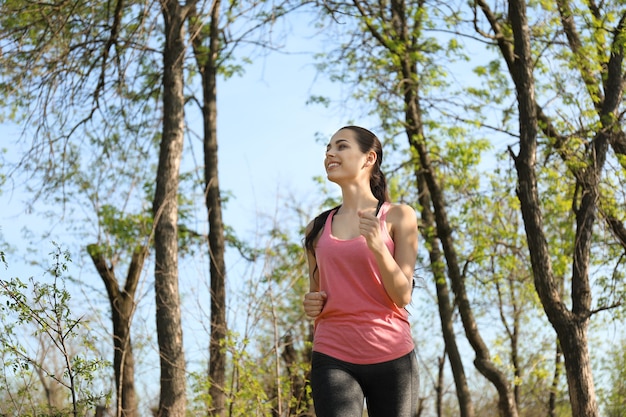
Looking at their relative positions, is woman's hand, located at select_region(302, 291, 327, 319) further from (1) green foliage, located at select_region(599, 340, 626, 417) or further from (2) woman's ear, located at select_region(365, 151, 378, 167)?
(1) green foliage, located at select_region(599, 340, 626, 417)

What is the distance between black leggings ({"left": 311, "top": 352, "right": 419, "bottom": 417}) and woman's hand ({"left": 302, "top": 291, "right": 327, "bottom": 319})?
181 mm

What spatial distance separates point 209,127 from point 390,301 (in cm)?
1032

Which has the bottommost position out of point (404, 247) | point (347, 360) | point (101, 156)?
point (347, 360)

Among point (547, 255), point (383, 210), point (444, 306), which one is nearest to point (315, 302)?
point (383, 210)

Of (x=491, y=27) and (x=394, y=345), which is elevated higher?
(x=491, y=27)

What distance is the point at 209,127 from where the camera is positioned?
13.1m

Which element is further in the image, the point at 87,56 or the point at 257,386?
the point at 87,56

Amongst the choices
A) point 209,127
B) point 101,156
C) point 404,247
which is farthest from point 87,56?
point 404,247

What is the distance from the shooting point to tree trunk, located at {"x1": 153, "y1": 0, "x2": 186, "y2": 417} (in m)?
8.70

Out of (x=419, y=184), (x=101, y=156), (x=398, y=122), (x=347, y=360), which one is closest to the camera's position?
(x=347, y=360)

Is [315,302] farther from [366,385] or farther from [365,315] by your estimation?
[366,385]

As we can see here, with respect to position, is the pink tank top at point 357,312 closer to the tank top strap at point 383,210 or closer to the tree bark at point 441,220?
the tank top strap at point 383,210

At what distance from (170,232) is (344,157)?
6.06 meters

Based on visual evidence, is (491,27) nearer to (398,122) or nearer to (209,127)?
(398,122)
